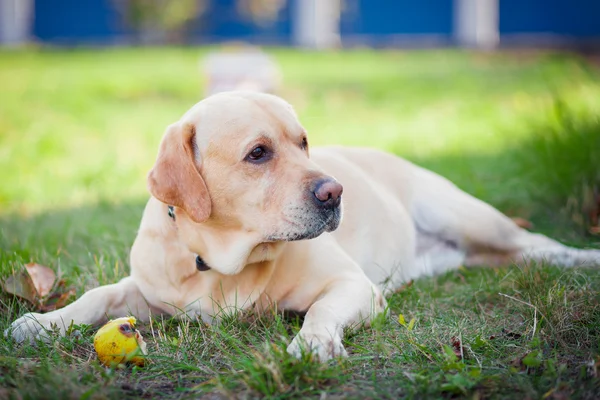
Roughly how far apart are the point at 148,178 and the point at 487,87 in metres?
8.94

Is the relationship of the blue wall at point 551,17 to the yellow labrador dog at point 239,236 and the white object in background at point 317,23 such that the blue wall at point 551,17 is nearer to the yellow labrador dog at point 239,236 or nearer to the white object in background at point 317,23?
the white object in background at point 317,23

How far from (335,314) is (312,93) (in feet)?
26.1

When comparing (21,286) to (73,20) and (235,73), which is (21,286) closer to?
(235,73)

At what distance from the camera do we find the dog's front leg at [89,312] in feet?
8.71

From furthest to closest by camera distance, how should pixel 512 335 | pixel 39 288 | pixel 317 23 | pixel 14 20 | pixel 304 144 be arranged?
pixel 317 23 → pixel 14 20 → pixel 39 288 → pixel 304 144 → pixel 512 335

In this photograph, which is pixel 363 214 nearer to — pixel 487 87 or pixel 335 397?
pixel 335 397

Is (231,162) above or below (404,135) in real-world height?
above

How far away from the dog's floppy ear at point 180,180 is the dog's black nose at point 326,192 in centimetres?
43

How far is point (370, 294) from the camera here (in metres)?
2.79

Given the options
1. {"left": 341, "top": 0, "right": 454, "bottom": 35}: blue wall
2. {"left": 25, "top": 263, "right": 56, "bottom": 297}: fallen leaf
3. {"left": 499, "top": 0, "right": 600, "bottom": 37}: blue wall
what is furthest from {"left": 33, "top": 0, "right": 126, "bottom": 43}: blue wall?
{"left": 25, "top": 263, "right": 56, "bottom": 297}: fallen leaf

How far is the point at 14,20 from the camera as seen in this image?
66.4 ft

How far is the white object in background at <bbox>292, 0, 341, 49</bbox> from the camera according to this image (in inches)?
816

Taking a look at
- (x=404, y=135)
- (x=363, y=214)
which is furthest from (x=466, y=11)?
(x=363, y=214)

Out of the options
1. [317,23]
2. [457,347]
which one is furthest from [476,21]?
[457,347]
